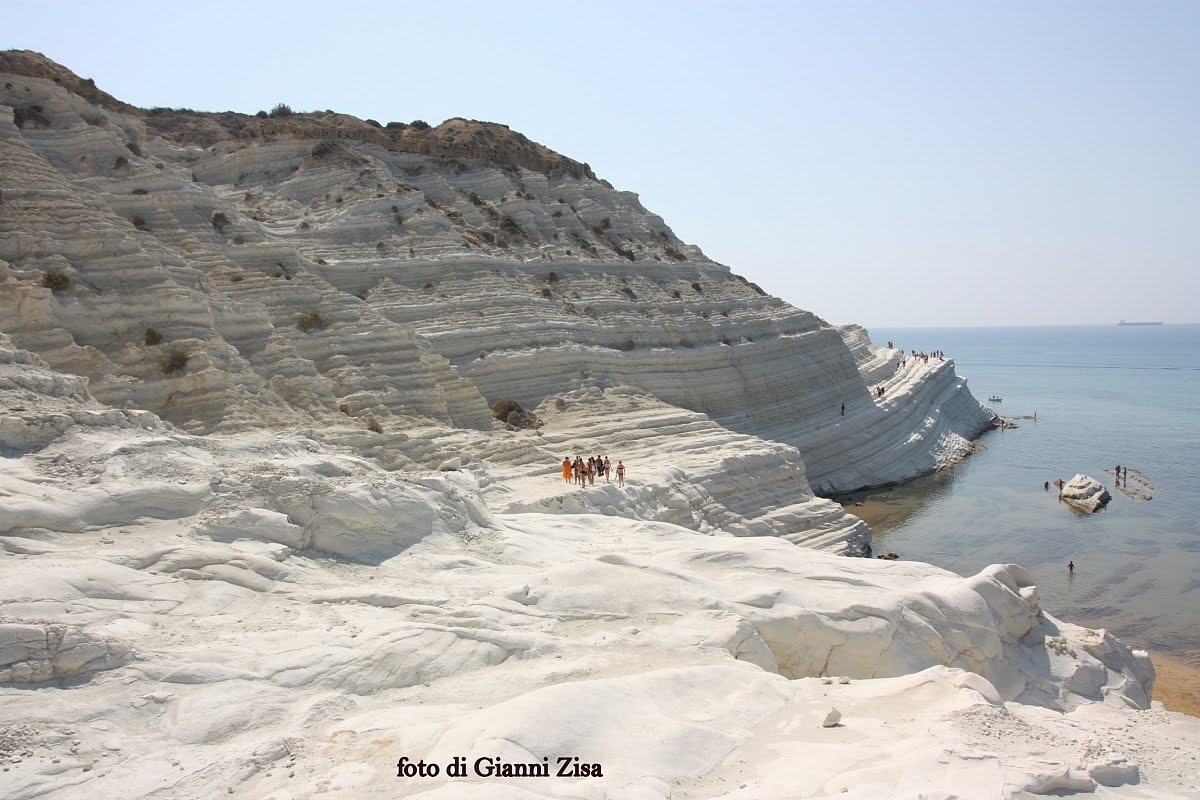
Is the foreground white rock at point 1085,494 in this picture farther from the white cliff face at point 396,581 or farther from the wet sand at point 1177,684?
the wet sand at point 1177,684

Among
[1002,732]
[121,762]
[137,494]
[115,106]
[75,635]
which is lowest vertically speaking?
[1002,732]

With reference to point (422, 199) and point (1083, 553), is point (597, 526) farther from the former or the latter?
point (422, 199)

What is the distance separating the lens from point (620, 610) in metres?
10.2

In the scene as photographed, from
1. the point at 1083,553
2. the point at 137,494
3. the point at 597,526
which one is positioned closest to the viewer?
the point at 137,494

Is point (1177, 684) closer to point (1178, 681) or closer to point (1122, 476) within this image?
point (1178, 681)

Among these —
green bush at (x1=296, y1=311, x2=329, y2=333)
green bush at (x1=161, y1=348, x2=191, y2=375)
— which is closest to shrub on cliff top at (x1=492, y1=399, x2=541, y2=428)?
green bush at (x1=296, y1=311, x2=329, y2=333)

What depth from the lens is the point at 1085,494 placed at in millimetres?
33312

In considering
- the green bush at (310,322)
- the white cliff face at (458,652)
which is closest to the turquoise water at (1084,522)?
the white cliff face at (458,652)

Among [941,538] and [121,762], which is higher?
[121,762]

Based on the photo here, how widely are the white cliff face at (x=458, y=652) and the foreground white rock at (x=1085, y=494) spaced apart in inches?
835

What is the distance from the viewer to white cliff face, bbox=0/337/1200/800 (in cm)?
648

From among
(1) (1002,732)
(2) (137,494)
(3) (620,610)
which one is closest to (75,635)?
(2) (137,494)

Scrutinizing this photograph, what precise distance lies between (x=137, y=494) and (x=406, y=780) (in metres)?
5.65

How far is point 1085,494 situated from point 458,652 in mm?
32753
